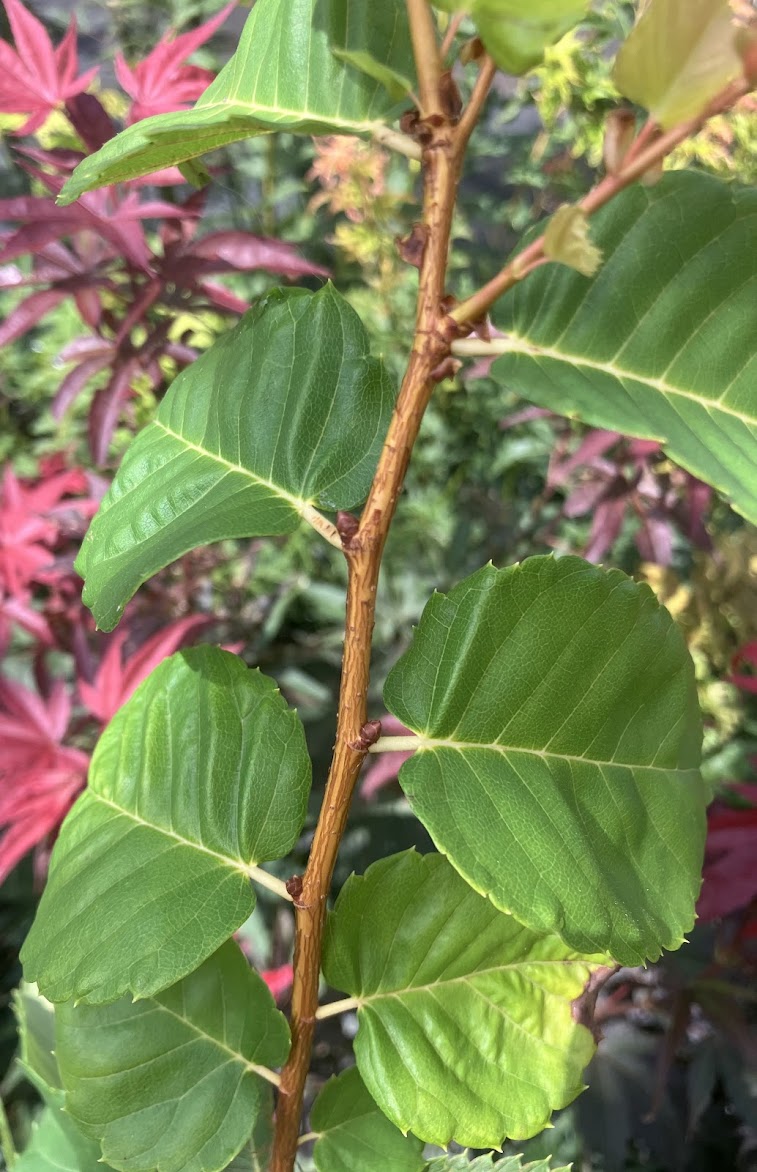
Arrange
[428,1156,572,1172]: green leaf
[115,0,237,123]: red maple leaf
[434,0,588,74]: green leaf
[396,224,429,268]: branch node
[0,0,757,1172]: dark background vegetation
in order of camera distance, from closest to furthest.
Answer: [434,0,588,74]: green leaf < [396,224,429,268]: branch node < [428,1156,572,1172]: green leaf < [115,0,237,123]: red maple leaf < [0,0,757,1172]: dark background vegetation

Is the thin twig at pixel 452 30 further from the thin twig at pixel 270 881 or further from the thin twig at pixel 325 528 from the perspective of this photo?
the thin twig at pixel 270 881

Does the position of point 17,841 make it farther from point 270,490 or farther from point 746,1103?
point 746,1103

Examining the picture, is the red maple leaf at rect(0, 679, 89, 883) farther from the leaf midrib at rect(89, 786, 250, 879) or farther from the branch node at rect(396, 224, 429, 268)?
the branch node at rect(396, 224, 429, 268)

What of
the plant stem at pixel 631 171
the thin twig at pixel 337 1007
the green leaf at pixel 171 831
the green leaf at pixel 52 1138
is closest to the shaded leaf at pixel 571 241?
the plant stem at pixel 631 171

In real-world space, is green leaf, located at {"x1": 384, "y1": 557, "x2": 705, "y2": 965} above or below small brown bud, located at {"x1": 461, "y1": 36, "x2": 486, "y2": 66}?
below

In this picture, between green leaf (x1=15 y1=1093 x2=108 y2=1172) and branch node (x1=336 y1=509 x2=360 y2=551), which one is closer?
branch node (x1=336 y1=509 x2=360 y2=551)

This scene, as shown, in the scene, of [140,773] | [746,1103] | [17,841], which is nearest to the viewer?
[140,773]

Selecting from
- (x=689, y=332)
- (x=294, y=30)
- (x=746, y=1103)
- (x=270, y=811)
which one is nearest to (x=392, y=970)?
(x=270, y=811)

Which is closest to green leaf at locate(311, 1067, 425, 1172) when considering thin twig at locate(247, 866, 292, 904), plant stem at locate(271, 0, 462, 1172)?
plant stem at locate(271, 0, 462, 1172)
